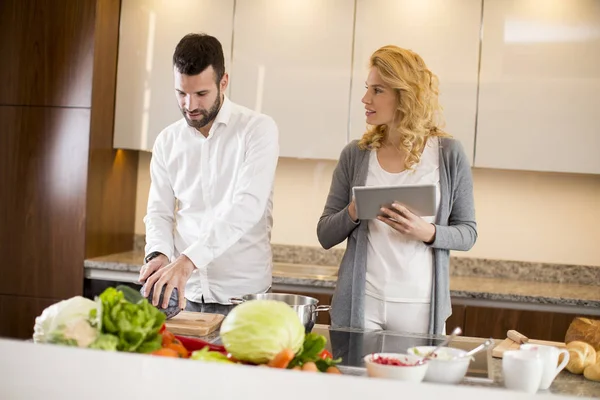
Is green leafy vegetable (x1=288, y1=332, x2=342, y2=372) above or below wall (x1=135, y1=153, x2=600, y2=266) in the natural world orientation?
below

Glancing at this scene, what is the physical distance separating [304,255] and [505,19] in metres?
1.52

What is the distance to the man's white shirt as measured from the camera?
250 centimetres

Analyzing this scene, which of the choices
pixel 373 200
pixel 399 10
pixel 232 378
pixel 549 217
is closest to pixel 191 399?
pixel 232 378

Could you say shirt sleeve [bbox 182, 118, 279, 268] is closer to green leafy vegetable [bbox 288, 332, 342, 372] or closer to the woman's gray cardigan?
the woman's gray cardigan

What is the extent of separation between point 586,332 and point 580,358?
0.23 metres

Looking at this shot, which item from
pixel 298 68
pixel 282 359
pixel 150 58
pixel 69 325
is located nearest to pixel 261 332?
pixel 282 359

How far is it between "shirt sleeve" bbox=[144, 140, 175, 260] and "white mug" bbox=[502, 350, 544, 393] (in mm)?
1126

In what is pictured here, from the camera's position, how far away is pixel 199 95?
8.05 ft

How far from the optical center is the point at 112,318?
1354 millimetres

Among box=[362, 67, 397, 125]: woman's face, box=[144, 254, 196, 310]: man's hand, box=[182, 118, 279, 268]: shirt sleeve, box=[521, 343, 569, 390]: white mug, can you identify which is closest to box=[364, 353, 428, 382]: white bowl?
box=[521, 343, 569, 390]: white mug

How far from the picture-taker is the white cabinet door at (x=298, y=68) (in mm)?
3713

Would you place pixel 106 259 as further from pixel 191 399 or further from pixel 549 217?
pixel 191 399

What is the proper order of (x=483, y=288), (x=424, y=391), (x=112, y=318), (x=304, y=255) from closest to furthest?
(x=424, y=391)
(x=112, y=318)
(x=483, y=288)
(x=304, y=255)

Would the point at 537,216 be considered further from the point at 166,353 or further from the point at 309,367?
the point at 166,353
